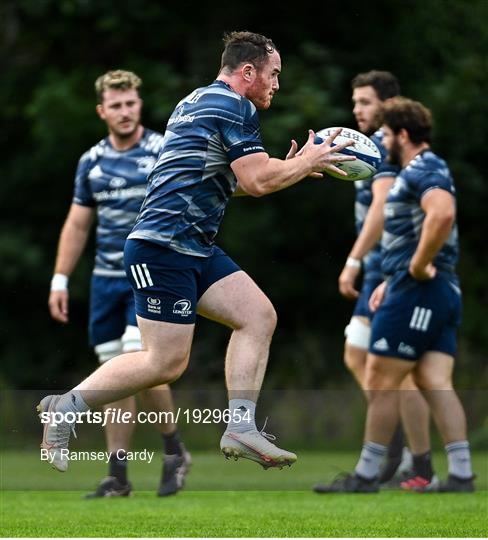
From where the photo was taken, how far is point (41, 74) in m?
16.3

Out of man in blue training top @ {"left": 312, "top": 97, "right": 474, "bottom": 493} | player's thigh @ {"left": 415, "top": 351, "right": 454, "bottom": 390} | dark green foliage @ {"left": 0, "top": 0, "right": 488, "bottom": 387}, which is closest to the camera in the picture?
man in blue training top @ {"left": 312, "top": 97, "right": 474, "bottom": 493}

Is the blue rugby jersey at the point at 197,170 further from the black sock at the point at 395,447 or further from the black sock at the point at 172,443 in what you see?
the black sock at the point at 395,447

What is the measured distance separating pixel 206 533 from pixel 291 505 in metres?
1.46

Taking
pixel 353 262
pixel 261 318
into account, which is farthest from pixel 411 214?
pixel 261 318

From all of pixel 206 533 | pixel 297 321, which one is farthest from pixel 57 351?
pixel 206 533

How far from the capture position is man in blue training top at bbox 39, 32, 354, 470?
20.1 ft

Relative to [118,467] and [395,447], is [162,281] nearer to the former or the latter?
[118,467]

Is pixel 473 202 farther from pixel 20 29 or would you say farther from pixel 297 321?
pixel 20 29

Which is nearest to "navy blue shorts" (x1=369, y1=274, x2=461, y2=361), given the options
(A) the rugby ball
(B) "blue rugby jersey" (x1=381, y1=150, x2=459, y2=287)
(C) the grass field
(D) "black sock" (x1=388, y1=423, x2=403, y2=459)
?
(B) "blue rugby jersey" (x1=381, y1=150, x2=459, y2=287)

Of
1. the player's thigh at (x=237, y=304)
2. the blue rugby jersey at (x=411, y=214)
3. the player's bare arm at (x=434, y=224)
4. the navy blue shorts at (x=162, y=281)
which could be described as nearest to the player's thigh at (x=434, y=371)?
the blue rugby jersey at (x=411, y=214)

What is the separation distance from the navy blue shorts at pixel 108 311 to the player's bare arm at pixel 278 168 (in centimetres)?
269

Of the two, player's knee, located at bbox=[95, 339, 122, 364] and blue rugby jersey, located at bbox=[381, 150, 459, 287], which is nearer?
blue rugby jersey, located at bbox=[381, 150, 459, 287]

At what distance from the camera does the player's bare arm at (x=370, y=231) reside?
8.56m

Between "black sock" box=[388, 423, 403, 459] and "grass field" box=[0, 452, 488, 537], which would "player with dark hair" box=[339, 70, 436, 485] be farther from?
"grass field" box=[0, 452, 488, 537]
